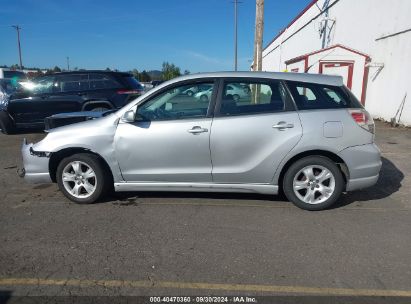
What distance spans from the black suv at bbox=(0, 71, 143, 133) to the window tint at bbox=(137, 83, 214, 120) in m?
5.36

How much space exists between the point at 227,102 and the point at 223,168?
822 mm

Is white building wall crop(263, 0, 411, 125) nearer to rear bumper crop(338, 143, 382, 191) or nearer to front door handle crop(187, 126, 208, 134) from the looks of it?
rear bumper crop(338, 143, 382, 191)

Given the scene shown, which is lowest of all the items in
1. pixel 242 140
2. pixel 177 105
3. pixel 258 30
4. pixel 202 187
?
pixel 202 187

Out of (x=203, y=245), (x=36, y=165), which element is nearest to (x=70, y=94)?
(x=36, y=165)

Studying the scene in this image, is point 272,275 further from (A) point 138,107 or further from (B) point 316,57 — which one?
(B) point 316,57

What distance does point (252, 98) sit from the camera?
4469 mm

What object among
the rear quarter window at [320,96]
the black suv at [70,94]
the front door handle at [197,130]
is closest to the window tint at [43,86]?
the black suv at [70,94]

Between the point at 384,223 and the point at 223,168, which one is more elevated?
the point at 223,168

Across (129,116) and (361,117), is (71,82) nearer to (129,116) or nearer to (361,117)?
(129,116)

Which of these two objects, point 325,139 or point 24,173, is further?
point 24,173

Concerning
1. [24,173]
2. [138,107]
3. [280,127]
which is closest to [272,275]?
[280,127]

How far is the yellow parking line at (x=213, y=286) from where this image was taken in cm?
285

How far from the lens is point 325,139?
432 centimetres

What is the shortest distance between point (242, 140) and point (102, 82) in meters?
6.44
